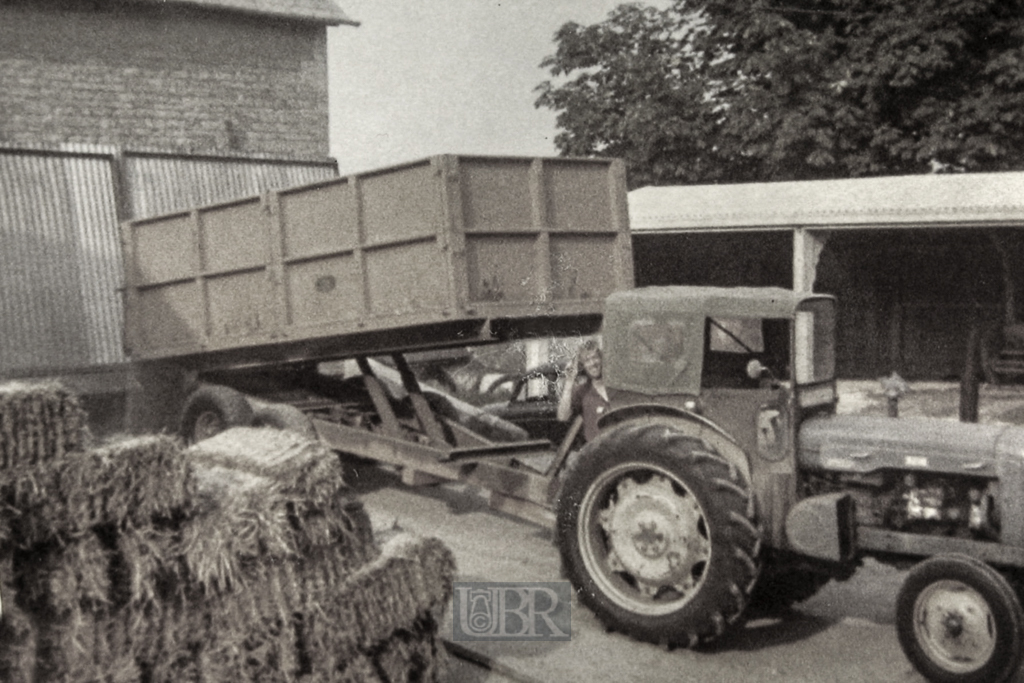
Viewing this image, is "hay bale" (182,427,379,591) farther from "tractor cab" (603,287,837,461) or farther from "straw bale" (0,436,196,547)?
"tractor cab" (603,287,837,461)

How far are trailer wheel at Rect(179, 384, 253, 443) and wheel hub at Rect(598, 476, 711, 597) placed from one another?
4417mm

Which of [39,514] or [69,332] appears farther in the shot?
[69,332]

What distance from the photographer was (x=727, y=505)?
20.2 feet

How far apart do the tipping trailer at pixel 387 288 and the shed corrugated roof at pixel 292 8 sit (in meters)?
9.06

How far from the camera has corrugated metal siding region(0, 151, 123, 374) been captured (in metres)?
13.8

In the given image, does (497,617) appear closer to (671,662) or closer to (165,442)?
(671,662)

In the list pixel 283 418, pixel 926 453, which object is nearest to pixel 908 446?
pixel 926 453

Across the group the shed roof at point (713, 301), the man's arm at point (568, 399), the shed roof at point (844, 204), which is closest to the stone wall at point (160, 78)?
the shed roof at point (844, 204)

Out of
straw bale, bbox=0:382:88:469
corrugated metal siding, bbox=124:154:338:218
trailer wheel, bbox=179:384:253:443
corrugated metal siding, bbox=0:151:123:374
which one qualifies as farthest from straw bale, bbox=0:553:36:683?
corrugated metal siding, bbox=124:154:338:218

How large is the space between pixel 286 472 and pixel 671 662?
2.45 meters

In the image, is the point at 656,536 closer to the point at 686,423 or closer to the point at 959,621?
the point at 686,423

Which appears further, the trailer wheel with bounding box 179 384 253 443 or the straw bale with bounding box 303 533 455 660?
the trailer wheel with bounding box 179 384 253 443

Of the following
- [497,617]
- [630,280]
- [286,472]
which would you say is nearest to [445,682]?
[497,617]

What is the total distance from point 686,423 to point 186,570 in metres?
3.08
